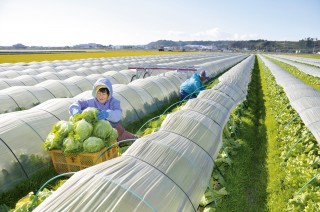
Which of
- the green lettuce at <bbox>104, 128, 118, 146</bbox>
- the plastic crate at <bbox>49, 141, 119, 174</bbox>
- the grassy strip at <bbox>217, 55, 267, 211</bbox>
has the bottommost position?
the grassy strip at <bbox>217, 55, 267, 211</bbox>

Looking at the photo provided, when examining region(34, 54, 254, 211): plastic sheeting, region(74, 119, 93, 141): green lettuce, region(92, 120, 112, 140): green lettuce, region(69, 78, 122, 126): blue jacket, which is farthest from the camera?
region(69, 78, 122, 126): blue jacket

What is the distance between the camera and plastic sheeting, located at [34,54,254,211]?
3.66m

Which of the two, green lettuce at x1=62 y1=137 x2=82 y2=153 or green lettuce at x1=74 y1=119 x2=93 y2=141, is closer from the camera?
green lettuce at x1=62 y1=137 x2=82 y2=153

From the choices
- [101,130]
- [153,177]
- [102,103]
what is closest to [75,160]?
[101,130]

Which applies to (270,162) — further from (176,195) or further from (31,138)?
(31,138)

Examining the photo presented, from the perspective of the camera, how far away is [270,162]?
817cm

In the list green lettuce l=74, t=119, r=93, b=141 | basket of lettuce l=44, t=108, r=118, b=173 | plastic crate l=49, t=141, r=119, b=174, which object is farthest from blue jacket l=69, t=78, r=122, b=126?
plastic crate l=49, t=141, r=119, b=174

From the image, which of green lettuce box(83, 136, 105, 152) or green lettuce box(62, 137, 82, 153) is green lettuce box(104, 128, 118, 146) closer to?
green lettuce box(83, 136, 105, 152)

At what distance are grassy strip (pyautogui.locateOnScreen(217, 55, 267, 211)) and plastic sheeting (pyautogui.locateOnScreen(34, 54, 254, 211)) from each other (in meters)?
0.96

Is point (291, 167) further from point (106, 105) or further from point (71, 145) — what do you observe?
point (71, 145)

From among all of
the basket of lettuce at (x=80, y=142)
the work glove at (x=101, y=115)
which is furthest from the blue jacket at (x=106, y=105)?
the basket of lettuce at (x=80, y=142)

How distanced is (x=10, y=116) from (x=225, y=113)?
679cm

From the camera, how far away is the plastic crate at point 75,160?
6141mm

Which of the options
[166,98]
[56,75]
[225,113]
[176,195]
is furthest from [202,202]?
[56,75]
